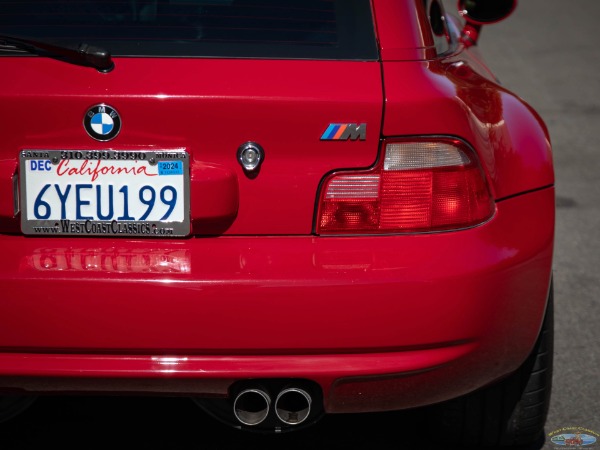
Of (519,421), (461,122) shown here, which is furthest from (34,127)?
(519,421)

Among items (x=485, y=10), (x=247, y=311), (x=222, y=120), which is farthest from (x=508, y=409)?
(x=485, y=10)

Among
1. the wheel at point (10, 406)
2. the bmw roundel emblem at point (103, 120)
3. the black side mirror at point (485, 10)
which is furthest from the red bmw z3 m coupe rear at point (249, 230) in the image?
the black side mirror at point (485, 10)

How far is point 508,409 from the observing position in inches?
133

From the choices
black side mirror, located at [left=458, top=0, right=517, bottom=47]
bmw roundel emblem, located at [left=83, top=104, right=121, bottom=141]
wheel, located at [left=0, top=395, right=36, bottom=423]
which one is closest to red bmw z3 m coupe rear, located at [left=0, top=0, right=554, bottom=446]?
bmw roundel emblem, located at [left=83, top=104, right=121, bottom=141]

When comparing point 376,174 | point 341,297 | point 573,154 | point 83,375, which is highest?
point 376,174

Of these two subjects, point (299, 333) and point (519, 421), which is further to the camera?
point (519, 421)

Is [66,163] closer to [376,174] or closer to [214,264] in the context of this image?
[214,264]

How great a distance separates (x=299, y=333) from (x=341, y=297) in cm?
13

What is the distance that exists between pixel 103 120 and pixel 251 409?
832 millimetres

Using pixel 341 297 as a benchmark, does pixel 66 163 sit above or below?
above

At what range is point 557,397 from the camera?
392 cm

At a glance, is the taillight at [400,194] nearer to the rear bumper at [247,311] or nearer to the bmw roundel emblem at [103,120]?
the rear bumper at [247,311]

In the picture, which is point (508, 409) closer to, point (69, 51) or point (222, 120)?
point (222, 120)

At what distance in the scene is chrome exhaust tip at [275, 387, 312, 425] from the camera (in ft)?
9.41
